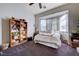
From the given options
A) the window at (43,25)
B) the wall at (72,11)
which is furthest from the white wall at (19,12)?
the wall at (72,11)

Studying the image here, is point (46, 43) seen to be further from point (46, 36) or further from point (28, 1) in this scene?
point (28, 1)

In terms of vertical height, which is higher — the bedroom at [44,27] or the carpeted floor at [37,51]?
the bedroom at [44,27]

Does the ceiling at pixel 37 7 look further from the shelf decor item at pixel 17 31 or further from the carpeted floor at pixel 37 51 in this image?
the carpeted floor at pixel 37 51

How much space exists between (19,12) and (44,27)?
0.48 m

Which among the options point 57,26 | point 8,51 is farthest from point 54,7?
point 8,51

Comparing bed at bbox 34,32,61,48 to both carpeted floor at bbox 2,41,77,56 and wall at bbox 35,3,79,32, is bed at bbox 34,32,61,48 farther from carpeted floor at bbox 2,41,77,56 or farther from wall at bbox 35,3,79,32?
wall at bbox 35,3,79,32

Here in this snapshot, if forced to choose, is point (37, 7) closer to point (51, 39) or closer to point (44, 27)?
point (44, 27)

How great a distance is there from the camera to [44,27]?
1.81 metres

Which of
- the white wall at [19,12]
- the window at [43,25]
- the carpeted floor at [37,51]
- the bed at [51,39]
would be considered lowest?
the carpeted floor at [37,51]

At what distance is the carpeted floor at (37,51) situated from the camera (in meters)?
1.76

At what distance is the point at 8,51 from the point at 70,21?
1118 millimetres

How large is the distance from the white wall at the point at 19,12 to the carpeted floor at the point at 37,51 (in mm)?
226

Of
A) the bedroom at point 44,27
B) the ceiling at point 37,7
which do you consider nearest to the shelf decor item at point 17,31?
the bedroom at point 44,27

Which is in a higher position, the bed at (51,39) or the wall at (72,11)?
the wall at (72,11)
